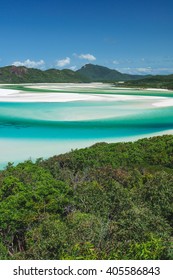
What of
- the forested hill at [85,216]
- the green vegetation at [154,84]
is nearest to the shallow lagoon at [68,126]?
the forested hill at [85,216]

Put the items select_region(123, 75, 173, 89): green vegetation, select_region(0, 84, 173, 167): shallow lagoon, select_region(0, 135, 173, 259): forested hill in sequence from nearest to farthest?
select_region(0, 135, 173, 259): forested hill
select_region(0, 84, 173, 167): shallow lagoon
select_region(123, 75, 173, 89): green vegetation

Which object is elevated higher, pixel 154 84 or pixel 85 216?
pixel 154 84

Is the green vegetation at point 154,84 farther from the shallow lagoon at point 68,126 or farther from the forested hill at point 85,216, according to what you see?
the forested hill at point 85,216

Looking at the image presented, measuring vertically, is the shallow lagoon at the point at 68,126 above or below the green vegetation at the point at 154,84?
below

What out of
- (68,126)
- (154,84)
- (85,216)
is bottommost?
(85,216)

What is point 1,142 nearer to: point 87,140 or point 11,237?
point 87,140

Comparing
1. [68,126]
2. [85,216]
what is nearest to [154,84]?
[68,126]

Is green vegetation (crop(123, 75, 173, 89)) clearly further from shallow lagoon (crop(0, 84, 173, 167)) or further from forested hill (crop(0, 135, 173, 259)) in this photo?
forested hill (crop(0, 135, 173, 259))

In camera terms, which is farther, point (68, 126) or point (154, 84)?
point (154, 84)

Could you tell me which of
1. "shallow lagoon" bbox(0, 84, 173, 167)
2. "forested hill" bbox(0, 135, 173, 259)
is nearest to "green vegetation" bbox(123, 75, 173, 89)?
"shallow lagoon" bbox(0, 84, 173, 167)

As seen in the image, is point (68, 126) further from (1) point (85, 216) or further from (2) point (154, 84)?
(2) point (154, 84)
